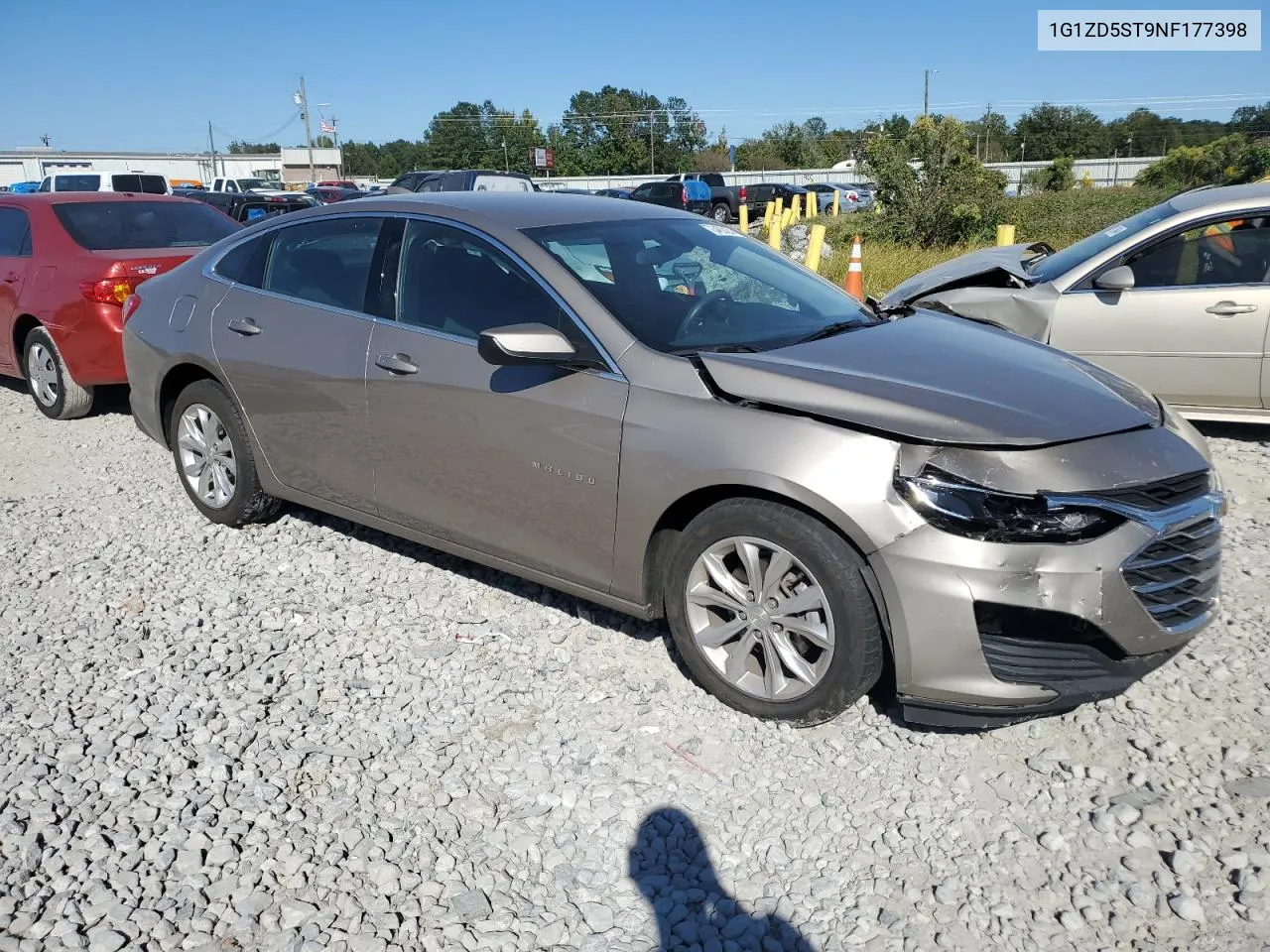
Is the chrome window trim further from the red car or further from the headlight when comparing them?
the red car

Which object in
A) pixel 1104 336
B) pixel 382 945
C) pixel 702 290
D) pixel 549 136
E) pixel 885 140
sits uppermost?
pixel 549 136

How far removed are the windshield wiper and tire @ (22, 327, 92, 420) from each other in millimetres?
5878

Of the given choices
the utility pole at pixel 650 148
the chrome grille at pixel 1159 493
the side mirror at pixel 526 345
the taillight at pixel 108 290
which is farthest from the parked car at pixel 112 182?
the utility pole at pixel 650 148

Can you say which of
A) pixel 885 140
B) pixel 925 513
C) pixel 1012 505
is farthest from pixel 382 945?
pixel 885 140

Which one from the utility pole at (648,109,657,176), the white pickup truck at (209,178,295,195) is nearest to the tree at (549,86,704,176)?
the utility pole at (648,109,657,176)

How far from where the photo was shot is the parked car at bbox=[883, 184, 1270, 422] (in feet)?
19.8

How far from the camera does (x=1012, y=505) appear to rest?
292 centimetres

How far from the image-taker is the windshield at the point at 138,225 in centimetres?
748

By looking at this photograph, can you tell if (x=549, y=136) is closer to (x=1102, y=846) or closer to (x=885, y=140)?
(x=885, y=140)

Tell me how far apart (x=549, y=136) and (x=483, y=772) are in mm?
103691

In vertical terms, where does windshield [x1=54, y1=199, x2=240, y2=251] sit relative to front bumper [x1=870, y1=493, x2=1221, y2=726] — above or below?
above

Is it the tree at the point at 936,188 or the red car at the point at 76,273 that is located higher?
the tree at the point at 936,188

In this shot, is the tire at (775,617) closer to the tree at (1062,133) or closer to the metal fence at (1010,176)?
the metal fence at (1010,176)

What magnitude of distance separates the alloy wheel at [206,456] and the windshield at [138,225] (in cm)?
296
